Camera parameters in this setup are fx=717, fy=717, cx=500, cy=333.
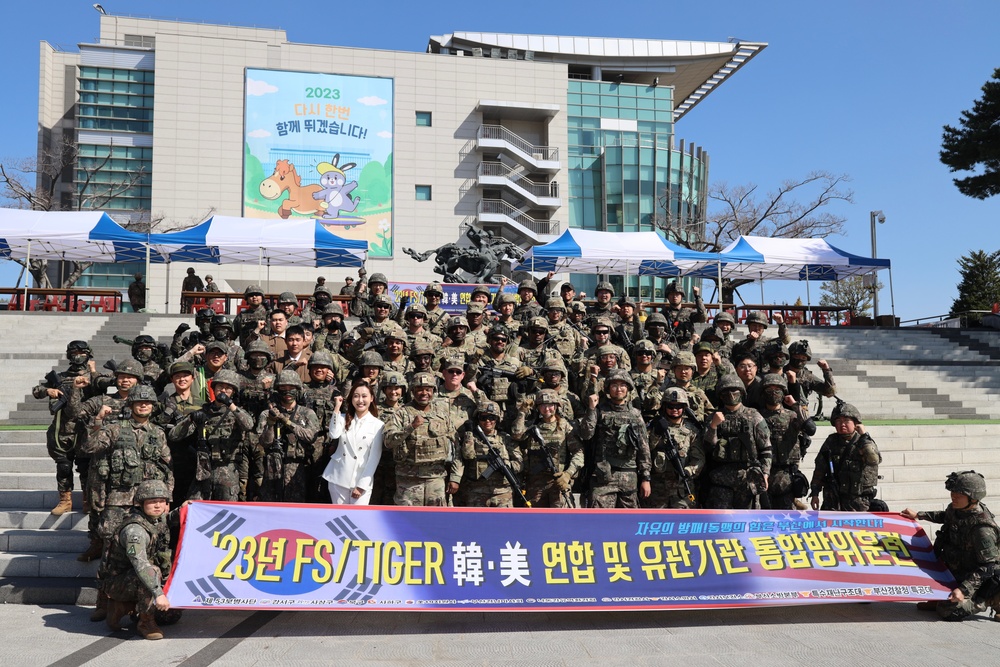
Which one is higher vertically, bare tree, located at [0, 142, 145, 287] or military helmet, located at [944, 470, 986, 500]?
bare tree, located at [0, 142, 145, 287]

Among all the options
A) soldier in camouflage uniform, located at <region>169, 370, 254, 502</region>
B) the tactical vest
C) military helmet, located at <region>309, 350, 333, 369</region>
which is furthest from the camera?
military helmet, located at <region>309, 350, 333, 369</region>

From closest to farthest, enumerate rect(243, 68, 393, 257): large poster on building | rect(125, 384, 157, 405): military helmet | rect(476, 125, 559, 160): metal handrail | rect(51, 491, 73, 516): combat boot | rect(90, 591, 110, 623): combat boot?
1. rect(90, 591, 110, 623): combat boot
2. rect(125, 384, 157, 405): military helmet
3. rect(51, 491, 73, 516): combat boot
4. rect(243, 68, 393, 257): large poster on building
5. rect(476, 125, 559, 160): metal handrail

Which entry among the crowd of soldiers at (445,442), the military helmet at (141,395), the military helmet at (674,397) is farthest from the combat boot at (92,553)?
the military helmet at (674,397)

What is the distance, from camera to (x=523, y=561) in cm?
580

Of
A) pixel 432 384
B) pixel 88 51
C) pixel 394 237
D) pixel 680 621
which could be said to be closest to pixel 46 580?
pixel 432 384

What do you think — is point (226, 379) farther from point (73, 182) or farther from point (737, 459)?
point (73, 182)

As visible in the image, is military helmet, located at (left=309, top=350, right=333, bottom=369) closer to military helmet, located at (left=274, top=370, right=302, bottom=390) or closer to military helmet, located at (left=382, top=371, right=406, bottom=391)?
military helmet, located at (left=274, top=370, right=302, bottom=390)

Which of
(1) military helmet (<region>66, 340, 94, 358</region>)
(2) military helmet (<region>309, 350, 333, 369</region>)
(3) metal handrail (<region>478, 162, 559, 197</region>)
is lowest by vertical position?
(2) military helmet (<region>309, 350, 333, 369</region>)

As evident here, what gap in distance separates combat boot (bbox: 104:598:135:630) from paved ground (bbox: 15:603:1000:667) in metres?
0.10

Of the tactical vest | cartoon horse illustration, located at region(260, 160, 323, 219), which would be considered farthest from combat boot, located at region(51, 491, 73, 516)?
Answer: cartoon horse illustration, located at region(260, 160, 323, 219)

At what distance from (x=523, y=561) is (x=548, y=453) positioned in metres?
1.17

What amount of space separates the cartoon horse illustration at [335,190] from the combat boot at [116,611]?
39.4 m

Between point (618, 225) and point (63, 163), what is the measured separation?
36876mm

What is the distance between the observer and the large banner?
5.58m
